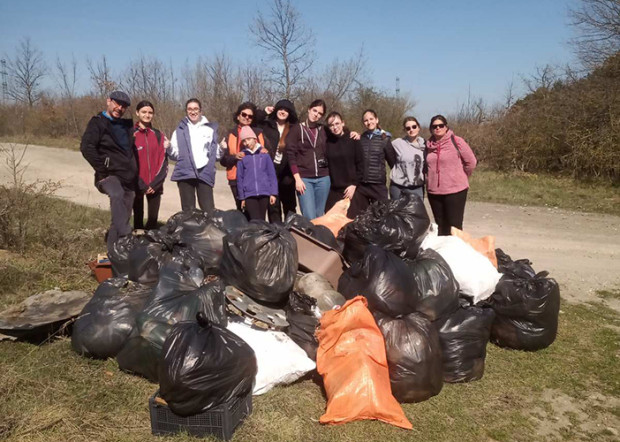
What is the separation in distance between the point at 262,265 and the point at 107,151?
241 centimetres

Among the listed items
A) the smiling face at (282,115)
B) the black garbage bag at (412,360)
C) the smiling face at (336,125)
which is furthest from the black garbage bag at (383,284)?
the smiling face at (282,115)

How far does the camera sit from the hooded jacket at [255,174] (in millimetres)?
5105

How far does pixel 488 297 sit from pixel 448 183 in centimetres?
157

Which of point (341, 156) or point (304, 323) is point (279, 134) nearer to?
→ point (341, 156)

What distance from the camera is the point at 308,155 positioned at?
540 centimetres

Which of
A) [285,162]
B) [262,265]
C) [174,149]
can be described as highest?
[174,149]

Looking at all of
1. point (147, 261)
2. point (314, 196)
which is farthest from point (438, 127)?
point (147, 261)

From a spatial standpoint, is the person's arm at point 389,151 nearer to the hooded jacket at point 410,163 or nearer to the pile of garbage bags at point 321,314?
the hooded jacket at point 410,163

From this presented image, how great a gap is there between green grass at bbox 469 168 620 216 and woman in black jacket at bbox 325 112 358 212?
6.17m

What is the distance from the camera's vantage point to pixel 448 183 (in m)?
5.15

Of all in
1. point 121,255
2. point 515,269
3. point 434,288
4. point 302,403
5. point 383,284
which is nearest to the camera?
point 302,403

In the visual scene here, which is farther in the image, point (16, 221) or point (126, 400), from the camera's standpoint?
point (16, 221)

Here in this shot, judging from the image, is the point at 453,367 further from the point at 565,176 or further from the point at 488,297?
the point at 565,176

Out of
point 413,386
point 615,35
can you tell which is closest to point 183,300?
point 413,386
